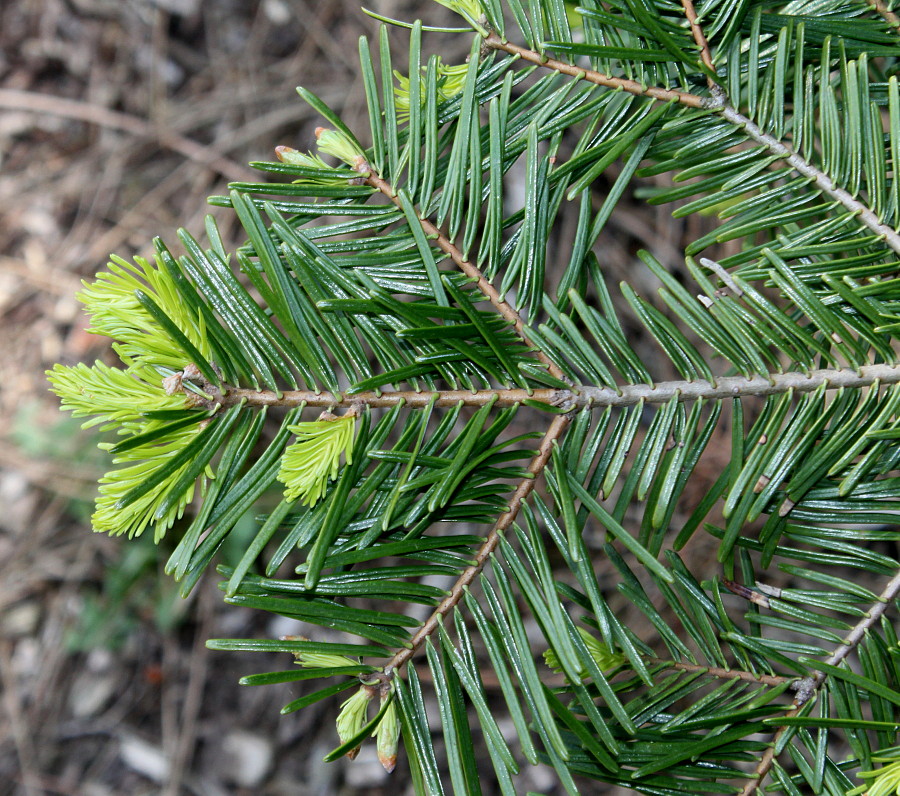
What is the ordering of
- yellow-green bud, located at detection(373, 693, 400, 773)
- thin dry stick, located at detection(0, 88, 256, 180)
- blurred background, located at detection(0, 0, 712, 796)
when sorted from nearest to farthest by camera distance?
1. yellow-green bud, located at detection(373, 693, 400, 773)
2. blurred background, located at detection(0, 0, 712, 796)
3. thin dry stick, located at detection(0, 88, 256, 180)

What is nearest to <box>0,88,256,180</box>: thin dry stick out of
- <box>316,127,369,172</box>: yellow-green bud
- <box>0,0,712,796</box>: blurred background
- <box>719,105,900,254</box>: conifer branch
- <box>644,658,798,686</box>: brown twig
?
<box>0,0,712,796</box>: blurred background

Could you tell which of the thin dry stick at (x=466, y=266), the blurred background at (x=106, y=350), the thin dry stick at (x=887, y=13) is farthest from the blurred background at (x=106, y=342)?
the thin dry stick at (x=466, y=266)

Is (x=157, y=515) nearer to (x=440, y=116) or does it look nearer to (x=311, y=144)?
(x=440, y=116)

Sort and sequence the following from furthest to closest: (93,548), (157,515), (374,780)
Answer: (93,548) < (374,780) < (157,515)

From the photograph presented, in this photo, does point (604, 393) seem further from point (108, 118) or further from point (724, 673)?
point (108, 118)

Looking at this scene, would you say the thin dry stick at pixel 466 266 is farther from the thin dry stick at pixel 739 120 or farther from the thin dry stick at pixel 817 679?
the thin dry stick at pixel 817 679

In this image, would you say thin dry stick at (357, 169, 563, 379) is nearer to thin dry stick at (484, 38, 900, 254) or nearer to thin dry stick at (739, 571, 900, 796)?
thin dry stick at (484, 38, 900, 254)

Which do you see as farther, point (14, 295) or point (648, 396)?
point (14, 295)

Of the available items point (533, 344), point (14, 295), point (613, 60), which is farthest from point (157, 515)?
point (14, 295)
